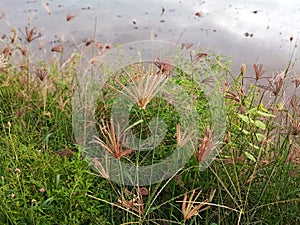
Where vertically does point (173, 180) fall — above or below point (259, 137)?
below

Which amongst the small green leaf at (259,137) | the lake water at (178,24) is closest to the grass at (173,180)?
the small green leaf at (259,137)

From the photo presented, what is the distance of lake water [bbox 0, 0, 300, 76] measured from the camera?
3.53 meters

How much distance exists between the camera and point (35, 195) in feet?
5.39

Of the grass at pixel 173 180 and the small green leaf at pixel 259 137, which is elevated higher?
the small green leaf at pixel 259 137

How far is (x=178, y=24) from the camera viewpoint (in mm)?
3982

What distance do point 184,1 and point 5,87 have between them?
250cm

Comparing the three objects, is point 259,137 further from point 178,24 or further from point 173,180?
point 178,24

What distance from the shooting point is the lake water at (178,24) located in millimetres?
3527

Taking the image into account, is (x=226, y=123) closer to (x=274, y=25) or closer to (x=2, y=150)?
(x=2, y=150)

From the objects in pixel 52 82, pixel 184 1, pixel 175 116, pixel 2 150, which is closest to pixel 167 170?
pixel 175 116

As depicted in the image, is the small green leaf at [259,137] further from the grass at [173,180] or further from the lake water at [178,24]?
the lake water at [178,24]

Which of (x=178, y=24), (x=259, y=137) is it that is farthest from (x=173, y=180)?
(x=178, y=24)

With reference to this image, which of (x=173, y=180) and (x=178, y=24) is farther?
(x=178, y=24)

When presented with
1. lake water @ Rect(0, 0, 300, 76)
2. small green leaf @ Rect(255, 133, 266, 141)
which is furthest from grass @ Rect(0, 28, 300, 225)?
lake water @ Rect(0, 0, 300, 76)
